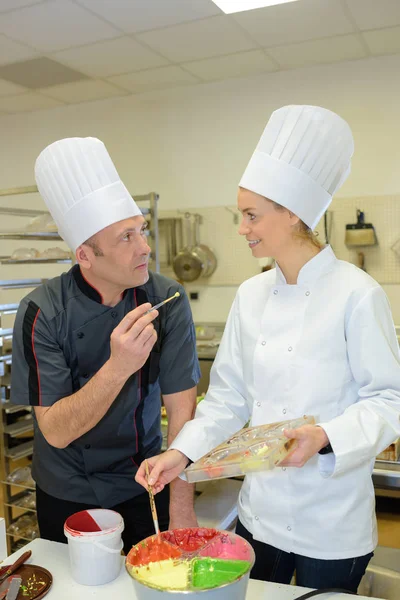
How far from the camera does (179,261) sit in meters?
4.80

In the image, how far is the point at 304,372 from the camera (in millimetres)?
1298

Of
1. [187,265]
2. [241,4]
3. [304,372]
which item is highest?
[241,4]

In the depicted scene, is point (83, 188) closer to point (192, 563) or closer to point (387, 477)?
point (192, 563)

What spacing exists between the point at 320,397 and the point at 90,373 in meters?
0.65

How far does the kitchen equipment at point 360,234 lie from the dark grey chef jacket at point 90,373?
9.50 ft

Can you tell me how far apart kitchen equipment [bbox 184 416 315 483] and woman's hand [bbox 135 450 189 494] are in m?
0.17

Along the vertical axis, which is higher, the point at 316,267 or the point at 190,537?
the point at 316,267

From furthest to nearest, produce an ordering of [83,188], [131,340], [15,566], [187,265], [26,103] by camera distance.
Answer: [26,103], [187,265], [83,188], [131,340], [15,566]

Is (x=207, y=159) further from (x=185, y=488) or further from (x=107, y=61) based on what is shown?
(x=185, y=488)

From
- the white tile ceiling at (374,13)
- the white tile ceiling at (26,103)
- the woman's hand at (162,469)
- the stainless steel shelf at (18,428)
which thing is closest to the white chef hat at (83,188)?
the woman's hand at (162,469)

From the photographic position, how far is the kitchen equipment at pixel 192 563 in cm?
87

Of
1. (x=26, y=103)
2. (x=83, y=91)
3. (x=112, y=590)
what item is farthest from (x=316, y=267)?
(x=26, y=103)

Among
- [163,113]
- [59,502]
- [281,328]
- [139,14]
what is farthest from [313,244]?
[163,113]

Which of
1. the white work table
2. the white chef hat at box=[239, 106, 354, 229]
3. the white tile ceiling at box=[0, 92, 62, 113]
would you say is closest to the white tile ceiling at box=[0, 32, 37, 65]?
the white tile ceiling at box=[0, 92, 62, 113]
